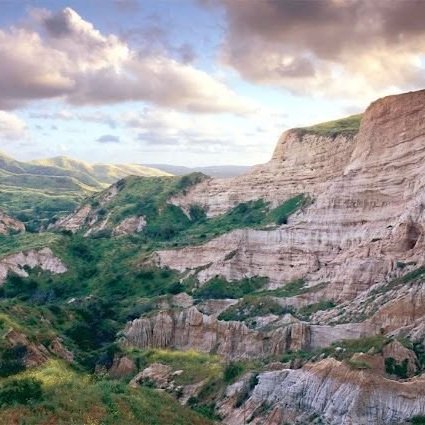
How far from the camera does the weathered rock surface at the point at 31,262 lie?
369 feet

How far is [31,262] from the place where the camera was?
114938mm

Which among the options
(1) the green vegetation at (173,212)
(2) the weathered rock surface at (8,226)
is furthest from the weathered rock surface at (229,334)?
(2) the weathered rock surface at (8,226)

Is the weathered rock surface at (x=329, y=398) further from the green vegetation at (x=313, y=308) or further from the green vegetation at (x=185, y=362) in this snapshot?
the green vegetation at (x=313, y=308)

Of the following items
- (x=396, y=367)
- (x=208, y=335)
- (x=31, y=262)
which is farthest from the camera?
(x=31, y=262)

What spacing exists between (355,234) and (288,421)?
37337 mm

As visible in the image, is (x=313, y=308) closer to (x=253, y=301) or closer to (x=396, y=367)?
(x=253, y=301)

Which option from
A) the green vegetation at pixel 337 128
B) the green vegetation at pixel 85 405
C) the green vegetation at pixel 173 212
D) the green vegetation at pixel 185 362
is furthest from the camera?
the green vegetation at pixel 337 128

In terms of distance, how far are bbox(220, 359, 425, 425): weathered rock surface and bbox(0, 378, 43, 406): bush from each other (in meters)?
18.7

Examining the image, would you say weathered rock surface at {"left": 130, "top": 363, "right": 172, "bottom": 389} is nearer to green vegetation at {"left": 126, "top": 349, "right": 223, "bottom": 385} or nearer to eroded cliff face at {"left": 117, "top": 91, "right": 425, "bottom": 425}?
green vegetation at {"left": 126, "top": 349, "right": 223, "bottom": 385}

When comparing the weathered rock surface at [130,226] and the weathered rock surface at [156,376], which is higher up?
the weathered rock surface at [130,226]

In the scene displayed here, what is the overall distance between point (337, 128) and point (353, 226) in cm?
3836

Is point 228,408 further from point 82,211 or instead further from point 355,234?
point 82,211

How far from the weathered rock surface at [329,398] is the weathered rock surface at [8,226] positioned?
103 meters

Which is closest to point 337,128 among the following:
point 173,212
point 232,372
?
point 173,212
